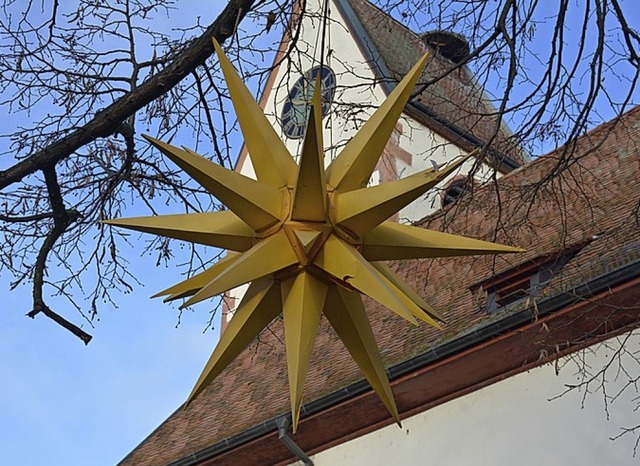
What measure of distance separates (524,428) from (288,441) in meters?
2.26

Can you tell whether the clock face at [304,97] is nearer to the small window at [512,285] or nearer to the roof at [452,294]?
the roof at [452,294]

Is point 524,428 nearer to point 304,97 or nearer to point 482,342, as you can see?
point 482,342

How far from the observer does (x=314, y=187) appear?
2350 millimetres

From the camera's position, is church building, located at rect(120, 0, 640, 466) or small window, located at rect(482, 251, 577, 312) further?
small window, located at rect(482, 251, 577, 312)

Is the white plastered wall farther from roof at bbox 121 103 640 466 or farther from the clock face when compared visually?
the clock face

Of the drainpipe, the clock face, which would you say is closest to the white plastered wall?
the drainpipe

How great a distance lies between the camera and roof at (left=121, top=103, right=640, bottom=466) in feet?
24.5

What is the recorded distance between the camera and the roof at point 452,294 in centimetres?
746

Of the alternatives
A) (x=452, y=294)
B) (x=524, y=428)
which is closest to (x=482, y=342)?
(x=524, y=428)

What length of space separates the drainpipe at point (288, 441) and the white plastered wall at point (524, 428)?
1.47ft

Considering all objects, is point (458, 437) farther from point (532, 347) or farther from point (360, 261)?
point (360, 261)

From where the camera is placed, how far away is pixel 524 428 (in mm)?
7902

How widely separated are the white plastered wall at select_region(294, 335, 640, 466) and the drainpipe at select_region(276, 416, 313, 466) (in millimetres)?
448

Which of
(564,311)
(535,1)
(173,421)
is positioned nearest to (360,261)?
(535,1)
